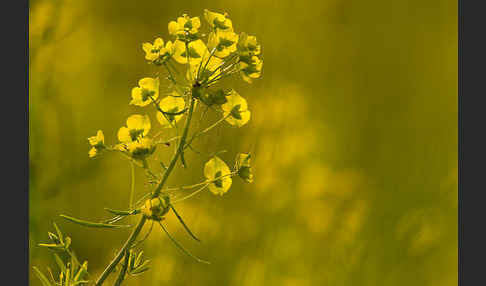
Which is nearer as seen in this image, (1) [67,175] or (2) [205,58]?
(2) [205,58]

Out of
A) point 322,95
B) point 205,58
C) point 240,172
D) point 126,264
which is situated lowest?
point 126,264

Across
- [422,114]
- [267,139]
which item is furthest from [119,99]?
[422,114]

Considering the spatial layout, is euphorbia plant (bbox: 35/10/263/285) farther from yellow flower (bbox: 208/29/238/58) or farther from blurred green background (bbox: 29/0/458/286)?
blurred green background (bbox: 29/0/458/286)

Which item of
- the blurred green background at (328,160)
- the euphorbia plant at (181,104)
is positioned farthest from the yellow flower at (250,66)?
the blurred green background at (328,160)

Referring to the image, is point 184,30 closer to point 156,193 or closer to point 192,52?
point 192,52

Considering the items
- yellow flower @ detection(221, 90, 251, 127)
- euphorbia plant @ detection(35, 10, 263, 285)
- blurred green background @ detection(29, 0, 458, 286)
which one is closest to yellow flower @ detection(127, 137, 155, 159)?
euphorbia plant @ detection(35, 10, 263, 285)

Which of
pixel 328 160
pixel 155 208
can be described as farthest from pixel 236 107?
pixel 328 160

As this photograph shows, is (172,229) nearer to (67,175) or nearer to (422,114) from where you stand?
(67,175)
